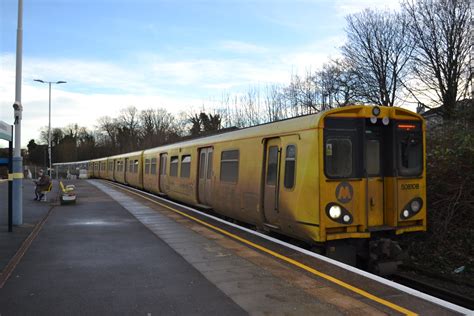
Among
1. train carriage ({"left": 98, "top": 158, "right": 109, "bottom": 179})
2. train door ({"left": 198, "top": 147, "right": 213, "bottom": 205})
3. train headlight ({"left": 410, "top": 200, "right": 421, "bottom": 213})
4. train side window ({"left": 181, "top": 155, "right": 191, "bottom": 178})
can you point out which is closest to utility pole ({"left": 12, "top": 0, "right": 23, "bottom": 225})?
train door ({"left": 198, "top": 147, "right": 213, "bottom": 205})

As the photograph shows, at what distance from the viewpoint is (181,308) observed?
4.90 m

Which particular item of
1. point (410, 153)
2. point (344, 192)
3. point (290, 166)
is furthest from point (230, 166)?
point (410, 153)

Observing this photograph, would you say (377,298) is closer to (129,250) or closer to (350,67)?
(129,250)

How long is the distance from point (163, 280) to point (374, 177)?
13.6ft

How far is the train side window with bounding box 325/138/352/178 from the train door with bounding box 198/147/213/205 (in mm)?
6013

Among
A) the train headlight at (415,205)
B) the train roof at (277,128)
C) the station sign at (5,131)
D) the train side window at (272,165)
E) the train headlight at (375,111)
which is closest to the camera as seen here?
the train roof at (277,128)

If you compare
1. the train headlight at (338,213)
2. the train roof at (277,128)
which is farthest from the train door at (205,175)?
the train headlight at (338,213)

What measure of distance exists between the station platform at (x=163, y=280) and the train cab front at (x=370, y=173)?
1.16 m

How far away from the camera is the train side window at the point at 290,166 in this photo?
779 centimetres

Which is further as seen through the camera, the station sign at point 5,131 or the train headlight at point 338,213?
the station sign at point 5,131

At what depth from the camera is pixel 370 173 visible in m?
7.76

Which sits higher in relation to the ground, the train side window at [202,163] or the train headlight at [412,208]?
the train side window at [202,163]

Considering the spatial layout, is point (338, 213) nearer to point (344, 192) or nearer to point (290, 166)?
point (344, 192)

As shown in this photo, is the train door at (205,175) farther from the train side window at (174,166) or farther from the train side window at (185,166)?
the train side window at (174,166)
